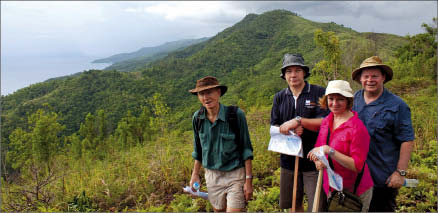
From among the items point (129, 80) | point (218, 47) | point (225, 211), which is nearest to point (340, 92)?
point (225, 211)

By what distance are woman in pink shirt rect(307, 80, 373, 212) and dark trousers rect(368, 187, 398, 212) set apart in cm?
18

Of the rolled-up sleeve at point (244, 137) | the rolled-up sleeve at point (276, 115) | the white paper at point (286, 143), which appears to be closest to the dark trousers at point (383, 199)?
the white paper at point (286, 143)

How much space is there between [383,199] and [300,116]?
0.84 metres

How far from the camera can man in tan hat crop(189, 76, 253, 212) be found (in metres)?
2.00

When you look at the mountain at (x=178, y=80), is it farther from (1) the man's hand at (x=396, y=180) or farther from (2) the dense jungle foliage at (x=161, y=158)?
(1) the man's hand at (x=396, y=180)

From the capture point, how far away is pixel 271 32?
92.8 meters

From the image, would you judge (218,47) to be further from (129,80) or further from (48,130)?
(48,130)

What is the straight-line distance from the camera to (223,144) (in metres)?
2.01

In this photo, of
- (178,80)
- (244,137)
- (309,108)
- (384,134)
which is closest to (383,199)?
(384,134)

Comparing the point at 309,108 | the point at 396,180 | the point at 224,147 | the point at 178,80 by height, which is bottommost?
the point at 396,180

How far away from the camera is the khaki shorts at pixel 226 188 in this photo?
6.59ft

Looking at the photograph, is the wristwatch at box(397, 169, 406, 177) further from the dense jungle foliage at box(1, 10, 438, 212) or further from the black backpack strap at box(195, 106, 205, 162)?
the black backpack strap at box(195, 106, 205, 162)

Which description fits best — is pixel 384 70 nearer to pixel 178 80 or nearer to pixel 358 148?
pixel 358 148

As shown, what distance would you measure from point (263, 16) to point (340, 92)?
114860mm
